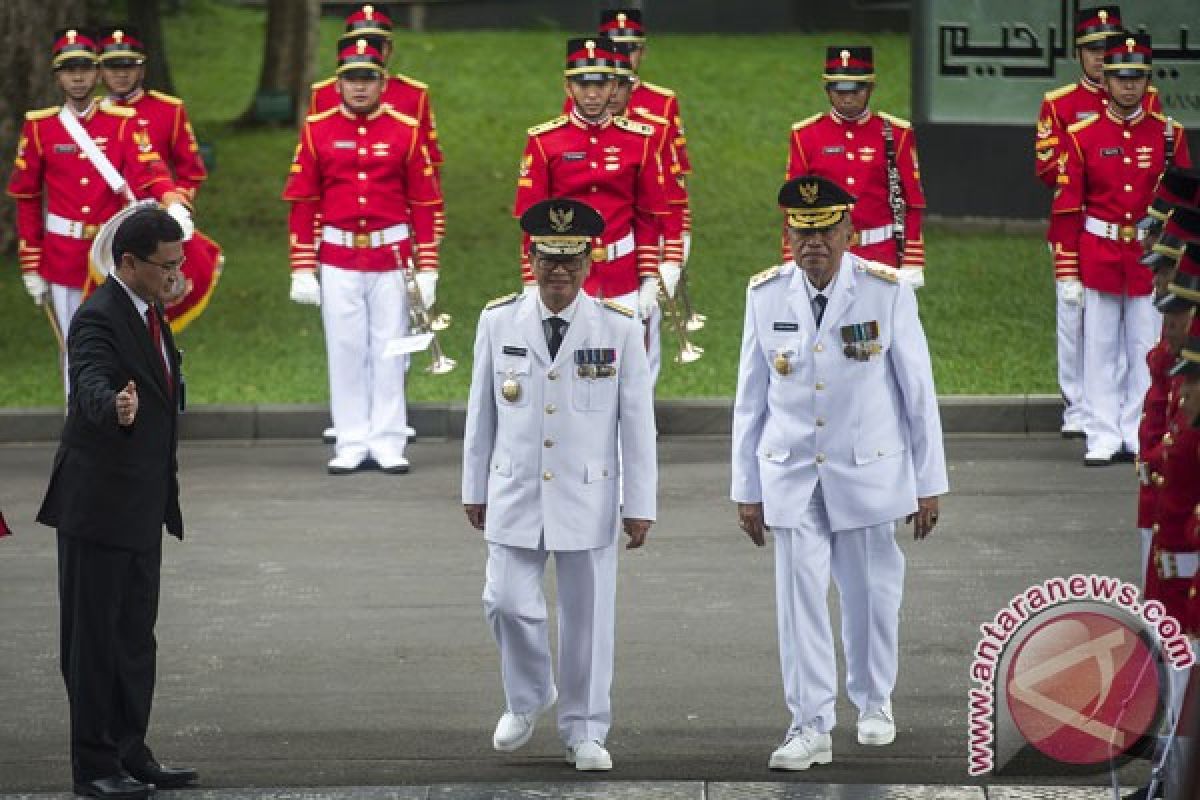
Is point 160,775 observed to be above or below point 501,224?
below

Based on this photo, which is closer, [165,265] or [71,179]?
[165,265]

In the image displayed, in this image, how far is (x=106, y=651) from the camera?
865cm

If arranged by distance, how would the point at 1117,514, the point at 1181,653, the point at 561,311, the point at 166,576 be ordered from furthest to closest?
the point at 1117,514 → the point at 166,576 → the point at 561,311 → the point at 1181,653

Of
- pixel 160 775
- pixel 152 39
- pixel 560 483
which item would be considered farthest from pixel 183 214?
pixel 152 39

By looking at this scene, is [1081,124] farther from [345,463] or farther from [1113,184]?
[345,463]

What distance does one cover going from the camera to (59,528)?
8711 mm

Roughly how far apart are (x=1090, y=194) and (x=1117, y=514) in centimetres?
241

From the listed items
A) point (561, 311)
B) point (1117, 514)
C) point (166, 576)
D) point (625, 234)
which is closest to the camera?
point (561, 311)

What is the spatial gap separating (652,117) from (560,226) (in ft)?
21.3

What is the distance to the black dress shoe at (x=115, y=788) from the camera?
8.56 metres

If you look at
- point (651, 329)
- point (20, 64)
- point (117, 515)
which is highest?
point (20, 64)

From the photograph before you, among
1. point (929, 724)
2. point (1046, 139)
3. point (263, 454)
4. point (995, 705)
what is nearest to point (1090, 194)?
point (1046, 139)

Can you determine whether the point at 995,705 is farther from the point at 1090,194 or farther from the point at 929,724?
the point at 1090,194

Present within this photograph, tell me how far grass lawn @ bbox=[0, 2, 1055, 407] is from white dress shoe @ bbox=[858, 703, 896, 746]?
7.51m
